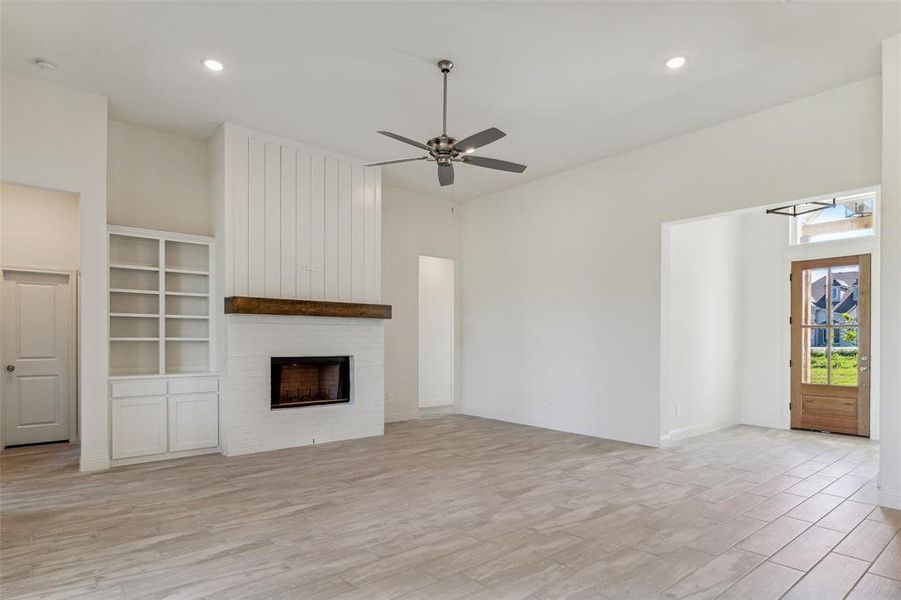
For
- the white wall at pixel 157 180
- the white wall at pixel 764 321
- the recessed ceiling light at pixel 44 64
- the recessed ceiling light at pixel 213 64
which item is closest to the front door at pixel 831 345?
the white wall at pixel 764 321

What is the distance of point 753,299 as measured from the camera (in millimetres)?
7477

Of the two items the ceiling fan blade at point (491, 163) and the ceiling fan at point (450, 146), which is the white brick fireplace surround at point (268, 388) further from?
the ceiling fan blade at point (491, 163)

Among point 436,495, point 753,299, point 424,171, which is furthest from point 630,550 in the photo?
point 753,299

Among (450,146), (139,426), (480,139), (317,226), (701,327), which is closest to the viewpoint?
(480,139)

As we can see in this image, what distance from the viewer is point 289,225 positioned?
596cm

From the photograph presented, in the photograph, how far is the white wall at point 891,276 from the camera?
3814mm

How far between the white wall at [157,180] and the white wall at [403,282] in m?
2.55

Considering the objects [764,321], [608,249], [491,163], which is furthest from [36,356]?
[764,321]

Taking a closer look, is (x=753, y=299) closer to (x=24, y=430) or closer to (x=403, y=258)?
(x=403, y=258)

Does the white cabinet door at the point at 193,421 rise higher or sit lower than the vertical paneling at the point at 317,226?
lower

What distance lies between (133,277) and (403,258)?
3.59 meters

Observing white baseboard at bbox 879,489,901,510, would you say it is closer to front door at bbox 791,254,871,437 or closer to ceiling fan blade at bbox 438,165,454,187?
front door at bbox 791,254,871,437

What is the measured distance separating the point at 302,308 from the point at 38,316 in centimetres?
326

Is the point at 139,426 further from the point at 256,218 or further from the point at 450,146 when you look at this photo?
the point at 450,146
